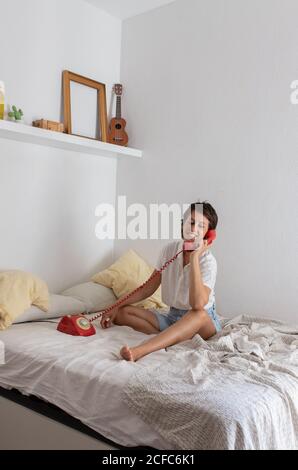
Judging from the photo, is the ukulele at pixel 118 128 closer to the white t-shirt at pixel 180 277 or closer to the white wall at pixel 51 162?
the white wall at pixel 51 162

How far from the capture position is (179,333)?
229 centimetres

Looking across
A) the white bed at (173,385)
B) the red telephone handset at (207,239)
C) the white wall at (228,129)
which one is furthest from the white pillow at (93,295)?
the red telephone handset at (207,239)

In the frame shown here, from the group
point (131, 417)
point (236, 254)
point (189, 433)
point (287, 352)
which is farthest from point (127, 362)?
point (236, 254)

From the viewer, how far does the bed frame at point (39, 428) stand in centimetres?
189

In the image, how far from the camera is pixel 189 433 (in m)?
1.62

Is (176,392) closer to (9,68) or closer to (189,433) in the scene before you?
(189,433)

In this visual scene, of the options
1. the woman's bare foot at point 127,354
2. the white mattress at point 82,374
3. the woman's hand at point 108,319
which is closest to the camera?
the white mattress at point 82,374

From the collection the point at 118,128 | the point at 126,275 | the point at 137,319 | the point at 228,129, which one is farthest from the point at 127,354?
the point at 118,128

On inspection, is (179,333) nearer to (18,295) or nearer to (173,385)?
(173,385)

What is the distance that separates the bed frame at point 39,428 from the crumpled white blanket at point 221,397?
0.23 meters

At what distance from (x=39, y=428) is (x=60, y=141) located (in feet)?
5.65

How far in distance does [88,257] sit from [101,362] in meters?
1.60

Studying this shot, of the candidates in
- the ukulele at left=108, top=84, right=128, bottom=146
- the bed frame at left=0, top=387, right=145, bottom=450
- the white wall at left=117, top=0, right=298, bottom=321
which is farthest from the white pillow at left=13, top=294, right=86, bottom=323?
the ukulele at left=108, top=84, right=128, bottom=146

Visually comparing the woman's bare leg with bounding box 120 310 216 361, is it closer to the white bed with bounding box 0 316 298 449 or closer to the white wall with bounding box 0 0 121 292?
the white bed with bounding box 0 316 298 449
